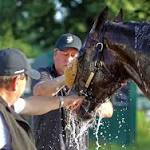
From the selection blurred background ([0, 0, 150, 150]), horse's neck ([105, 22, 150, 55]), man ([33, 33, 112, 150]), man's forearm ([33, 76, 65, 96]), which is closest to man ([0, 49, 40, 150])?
horse's neck ([105, 22, 150, 55])

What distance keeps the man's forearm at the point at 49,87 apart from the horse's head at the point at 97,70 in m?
0.25

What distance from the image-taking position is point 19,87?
348 centimetres

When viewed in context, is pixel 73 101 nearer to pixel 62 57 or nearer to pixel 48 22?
pixel 62 57

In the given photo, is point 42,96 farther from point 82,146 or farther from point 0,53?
point 0,53

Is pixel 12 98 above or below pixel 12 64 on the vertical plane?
below

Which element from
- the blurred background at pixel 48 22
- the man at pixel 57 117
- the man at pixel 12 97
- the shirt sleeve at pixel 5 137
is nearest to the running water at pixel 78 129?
the man at pixel 57 117

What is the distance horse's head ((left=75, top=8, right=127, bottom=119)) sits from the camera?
13.3ft

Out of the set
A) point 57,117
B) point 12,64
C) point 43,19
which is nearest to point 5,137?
point 12,64

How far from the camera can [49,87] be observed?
15.1 feet

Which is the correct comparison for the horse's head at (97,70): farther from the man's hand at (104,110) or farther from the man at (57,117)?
the man at (57,117)

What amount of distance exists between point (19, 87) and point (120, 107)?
2.37 metres

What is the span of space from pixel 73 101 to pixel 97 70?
1.21 ft

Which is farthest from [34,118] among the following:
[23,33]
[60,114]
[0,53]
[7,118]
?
[23,33]

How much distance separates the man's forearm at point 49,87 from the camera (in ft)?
14.9
